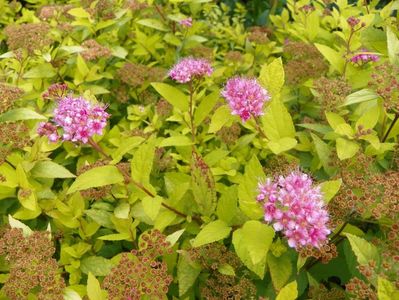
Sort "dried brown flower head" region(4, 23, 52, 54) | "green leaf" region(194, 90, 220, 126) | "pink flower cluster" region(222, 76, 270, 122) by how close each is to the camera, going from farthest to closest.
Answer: "dried brown flower head" region(4, 23, 52, 54), "green leaf" region(194, 90, 220, 126), "pink flower cluster" region(222, 76, 270, 122)

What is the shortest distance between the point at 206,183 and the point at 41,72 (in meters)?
1.12

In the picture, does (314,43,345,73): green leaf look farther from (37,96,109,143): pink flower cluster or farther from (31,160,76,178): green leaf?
(31,160,76,178): green leaf

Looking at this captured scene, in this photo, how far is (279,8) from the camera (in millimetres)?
3721

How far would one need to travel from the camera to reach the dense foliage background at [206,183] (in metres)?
1.22

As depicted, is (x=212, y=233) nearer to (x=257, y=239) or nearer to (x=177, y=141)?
(x=257, y=239)

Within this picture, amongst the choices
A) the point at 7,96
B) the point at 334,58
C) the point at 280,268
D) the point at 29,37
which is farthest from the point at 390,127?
the point at 29,37

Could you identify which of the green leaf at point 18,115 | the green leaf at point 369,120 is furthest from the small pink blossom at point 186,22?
the green leaf at point 369,120

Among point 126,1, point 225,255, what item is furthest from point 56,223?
point 126,1

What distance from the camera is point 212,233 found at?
4.30 ft

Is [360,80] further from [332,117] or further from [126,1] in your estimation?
[126,1]

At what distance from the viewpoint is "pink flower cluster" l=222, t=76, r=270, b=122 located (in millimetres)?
1404

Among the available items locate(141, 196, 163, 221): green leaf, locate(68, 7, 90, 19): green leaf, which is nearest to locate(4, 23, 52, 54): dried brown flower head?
locate(68, 7, 90, 19): green leaf

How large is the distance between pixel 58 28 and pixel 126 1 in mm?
421

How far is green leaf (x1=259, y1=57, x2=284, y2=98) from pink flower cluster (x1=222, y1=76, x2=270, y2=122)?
0.32ft
